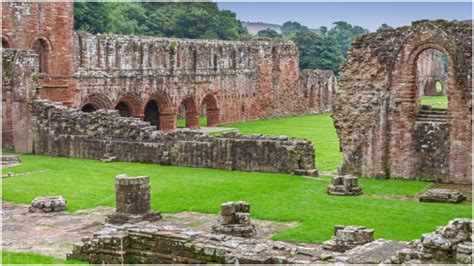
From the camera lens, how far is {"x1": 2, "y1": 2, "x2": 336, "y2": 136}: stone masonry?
32.3 meters

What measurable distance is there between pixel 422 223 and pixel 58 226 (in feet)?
23.7

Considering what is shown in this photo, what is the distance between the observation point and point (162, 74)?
3941 cm

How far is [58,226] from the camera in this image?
16.2 meters

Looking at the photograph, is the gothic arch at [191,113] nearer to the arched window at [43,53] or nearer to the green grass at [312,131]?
the green grass at [312,131]

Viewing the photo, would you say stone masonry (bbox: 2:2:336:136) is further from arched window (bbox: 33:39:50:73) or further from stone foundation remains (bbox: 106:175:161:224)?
stone foundation remains (bbox: 106:175:161:224)

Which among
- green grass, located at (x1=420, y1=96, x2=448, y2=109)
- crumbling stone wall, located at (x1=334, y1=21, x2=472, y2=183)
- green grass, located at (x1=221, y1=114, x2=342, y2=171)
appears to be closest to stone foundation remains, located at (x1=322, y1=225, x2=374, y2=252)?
crumbling stone wall, located at (x1=334, y1=21, x2=472, y2=183)

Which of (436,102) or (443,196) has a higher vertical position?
(436,102)

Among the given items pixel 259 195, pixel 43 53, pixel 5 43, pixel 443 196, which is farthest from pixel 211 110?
pixel 443 196

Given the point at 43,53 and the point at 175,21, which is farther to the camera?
the point at 175,21

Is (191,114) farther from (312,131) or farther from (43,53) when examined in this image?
(43,53)

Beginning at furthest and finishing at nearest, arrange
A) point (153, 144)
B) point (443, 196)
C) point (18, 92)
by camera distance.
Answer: point (18, 92), point (153, 144), point (443, 196)

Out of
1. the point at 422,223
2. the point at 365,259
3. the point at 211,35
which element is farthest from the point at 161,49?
the point at 211,35

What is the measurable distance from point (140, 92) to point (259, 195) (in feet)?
63.7

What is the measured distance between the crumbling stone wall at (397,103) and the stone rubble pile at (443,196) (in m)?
2.54
